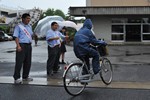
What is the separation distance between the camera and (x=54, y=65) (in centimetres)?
1273

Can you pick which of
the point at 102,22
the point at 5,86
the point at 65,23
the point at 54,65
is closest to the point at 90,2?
the point at 102,22

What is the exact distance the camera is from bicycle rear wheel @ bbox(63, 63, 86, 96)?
28.9 ft

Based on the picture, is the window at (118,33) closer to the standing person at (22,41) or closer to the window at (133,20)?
the window at (133,20)

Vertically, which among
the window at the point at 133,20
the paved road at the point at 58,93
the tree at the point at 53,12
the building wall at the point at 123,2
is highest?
the tree at the point at 53,12

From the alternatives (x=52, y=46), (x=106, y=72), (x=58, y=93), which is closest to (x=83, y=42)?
(x=58, y=93)

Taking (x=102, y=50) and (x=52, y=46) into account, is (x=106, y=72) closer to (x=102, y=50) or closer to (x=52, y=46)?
(x=102, y=50)

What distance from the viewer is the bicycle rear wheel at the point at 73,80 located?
8812 millimetres

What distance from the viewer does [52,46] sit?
12.2 m

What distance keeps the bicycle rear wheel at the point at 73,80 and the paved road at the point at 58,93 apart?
5.4 inches

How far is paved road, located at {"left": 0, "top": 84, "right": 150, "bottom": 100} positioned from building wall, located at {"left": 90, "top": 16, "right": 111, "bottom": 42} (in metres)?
31.6

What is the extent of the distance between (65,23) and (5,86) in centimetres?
622

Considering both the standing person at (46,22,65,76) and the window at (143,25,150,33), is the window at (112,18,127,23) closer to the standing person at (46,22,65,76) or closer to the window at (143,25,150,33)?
the window at (143,25,150,33)

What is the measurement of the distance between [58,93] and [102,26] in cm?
3294

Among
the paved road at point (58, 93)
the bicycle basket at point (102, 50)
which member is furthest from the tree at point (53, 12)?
the paved road at point (58, 93)
